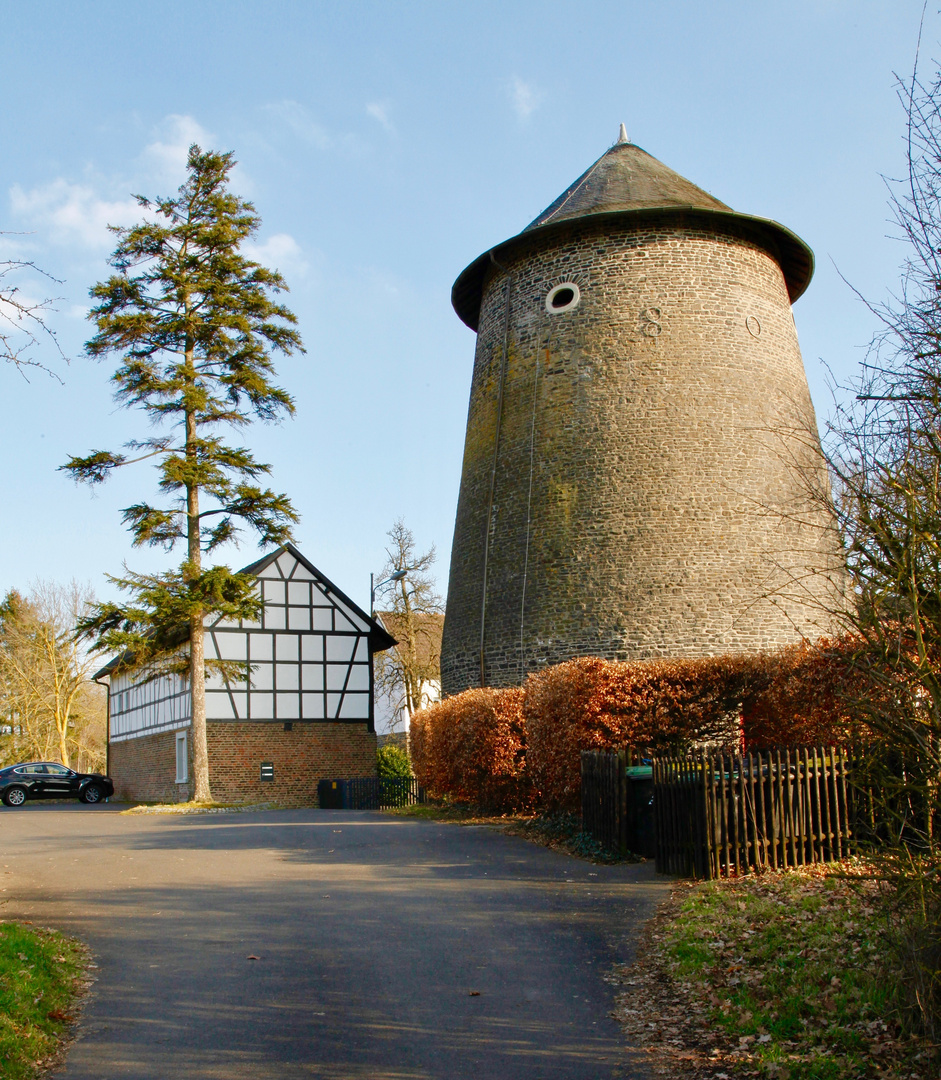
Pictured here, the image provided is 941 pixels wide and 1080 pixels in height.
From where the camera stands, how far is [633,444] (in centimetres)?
2155

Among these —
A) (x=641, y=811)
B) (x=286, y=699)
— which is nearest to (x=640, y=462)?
(x=641, y=811)

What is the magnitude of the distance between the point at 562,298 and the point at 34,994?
19.3 metres

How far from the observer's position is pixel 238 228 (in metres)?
27.7

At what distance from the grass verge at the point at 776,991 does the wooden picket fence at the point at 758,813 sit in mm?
1271

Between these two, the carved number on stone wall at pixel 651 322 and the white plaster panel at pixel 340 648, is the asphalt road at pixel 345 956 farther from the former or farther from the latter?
the white plaster panel at pixel 340 648

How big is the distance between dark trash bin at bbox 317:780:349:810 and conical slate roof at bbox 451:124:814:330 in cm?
1371

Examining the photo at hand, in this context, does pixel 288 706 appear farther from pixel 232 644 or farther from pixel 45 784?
pixel 45 784

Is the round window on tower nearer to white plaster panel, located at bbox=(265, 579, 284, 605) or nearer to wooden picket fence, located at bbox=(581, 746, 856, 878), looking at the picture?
white plaster panel, located at bbox=(265, 579, 284, 605)

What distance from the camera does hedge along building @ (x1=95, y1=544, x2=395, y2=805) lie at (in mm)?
29359

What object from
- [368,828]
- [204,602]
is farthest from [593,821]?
[204,602]

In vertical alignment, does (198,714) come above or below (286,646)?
below

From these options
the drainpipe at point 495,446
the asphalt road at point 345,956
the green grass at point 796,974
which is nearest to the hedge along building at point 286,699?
the drainpipe at point 495,446

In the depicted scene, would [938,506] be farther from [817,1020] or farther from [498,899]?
[498,899]

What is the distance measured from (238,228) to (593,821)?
2032 centimetres
